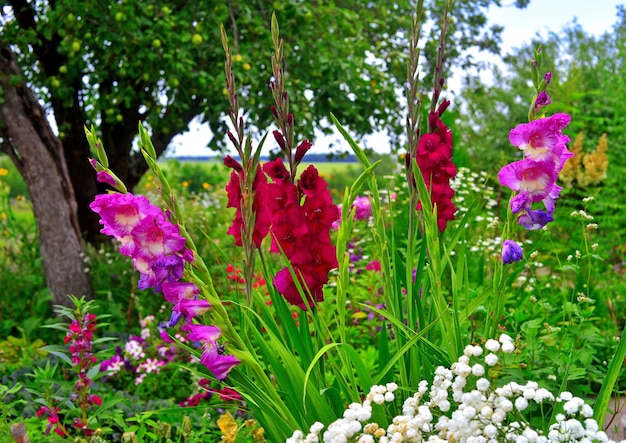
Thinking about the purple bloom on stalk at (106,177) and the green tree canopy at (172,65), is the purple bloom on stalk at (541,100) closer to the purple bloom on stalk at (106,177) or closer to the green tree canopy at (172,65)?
the purple bloom on stalk at (106,177)

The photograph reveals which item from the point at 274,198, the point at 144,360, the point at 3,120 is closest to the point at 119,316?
the point at 144,360

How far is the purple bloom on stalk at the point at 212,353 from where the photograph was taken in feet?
6.54

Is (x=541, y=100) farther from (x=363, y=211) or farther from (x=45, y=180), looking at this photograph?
(x=45, y=180)

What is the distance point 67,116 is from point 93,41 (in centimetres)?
129

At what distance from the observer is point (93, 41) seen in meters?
6.32

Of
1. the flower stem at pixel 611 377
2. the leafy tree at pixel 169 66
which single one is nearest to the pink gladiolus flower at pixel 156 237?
the flower stem at pixel 611 377

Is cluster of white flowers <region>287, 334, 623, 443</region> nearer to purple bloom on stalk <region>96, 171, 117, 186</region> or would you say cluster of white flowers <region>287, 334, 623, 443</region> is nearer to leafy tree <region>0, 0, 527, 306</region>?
purple bloom on stalk <region>96, 171, 117, 186</region>

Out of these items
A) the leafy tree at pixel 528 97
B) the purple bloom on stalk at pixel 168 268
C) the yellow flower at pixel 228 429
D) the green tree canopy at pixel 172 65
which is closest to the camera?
the purple bloom on stalk at pixel 168 268

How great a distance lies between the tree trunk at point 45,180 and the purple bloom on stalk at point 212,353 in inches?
167

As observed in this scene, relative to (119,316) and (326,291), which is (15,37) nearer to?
(119,316)

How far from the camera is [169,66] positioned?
593 centimetres

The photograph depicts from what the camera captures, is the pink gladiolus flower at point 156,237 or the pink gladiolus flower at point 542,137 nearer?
the pink gladiolus flower at point 156,237

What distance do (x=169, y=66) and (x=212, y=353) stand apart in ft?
14.5

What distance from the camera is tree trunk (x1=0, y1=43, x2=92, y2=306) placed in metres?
5.74
